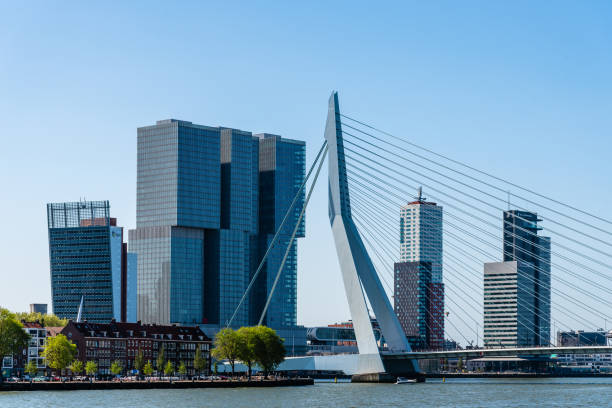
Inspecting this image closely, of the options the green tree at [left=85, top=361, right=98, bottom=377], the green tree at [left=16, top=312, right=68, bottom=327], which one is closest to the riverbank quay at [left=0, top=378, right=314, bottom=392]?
the green tree at [left=85, top=361, right=98, bottom=377]

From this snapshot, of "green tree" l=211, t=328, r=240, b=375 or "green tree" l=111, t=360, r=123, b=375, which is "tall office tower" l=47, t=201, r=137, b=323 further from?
"green tree" l=211, t=328, r=240, b=375

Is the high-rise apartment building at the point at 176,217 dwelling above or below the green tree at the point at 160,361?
above

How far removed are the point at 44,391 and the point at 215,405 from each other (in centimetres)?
2545

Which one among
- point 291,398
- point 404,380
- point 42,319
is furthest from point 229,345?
point 42,319

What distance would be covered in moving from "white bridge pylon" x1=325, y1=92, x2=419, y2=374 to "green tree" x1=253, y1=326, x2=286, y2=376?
14278 mm

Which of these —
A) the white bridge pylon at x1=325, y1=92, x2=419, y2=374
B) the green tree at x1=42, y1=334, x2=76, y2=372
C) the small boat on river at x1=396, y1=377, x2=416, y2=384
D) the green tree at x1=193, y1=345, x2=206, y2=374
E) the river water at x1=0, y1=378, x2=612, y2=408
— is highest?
the white bridge pylon at x1=325, y1=92, x2=419, y2=374

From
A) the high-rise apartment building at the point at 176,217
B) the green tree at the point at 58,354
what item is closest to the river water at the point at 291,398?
the green tree at the point at 58,354

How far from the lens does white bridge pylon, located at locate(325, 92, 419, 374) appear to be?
319 feet

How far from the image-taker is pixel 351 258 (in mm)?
96938

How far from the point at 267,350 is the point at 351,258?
70.1 ft

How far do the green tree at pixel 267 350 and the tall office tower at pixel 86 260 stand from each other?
252 feet

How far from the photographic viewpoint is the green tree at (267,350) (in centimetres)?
11344

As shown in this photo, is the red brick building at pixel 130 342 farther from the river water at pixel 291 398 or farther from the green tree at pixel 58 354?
the river water at pixel 291 398

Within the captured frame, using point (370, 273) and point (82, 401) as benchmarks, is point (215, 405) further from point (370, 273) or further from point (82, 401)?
point (370, 273)
